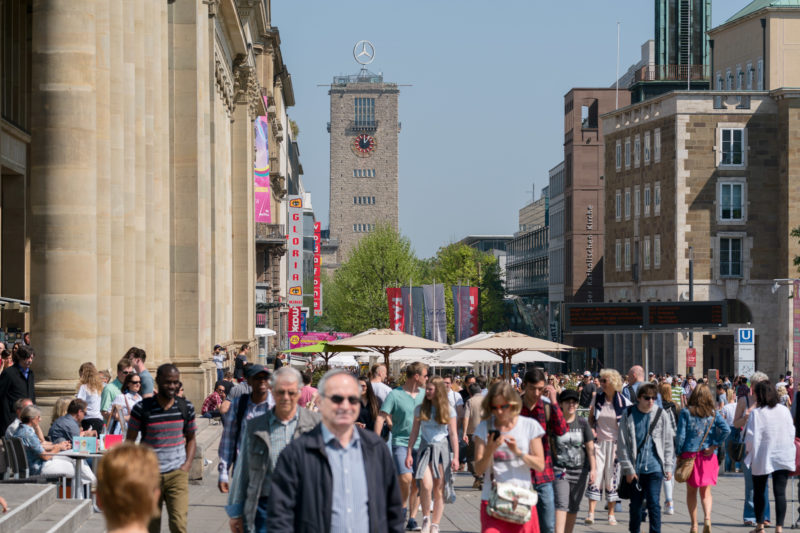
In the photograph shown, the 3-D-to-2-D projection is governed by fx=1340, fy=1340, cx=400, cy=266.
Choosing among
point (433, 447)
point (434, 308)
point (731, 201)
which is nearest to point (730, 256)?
point (731, 201)

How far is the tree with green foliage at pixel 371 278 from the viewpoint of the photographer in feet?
336

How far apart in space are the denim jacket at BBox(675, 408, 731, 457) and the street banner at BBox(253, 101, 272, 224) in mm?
49433

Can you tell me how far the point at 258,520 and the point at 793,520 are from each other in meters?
10.5

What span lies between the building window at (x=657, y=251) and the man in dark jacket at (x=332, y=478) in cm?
7119

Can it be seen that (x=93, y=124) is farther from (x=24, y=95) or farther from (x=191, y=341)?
(x=191, y=341)

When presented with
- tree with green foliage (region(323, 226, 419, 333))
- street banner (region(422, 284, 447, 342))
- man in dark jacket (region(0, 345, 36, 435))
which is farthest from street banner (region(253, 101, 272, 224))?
man in dark jacket (region(0, 345, 36, 435))

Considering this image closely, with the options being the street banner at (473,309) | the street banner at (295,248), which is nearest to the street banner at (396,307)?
the street banner at (473,309)

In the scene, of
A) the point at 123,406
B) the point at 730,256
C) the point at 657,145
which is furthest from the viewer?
the point at 657,145

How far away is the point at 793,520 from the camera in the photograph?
16.9 metres

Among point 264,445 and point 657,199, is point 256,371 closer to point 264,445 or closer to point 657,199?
point 264,445

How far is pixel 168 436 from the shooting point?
10500 mm

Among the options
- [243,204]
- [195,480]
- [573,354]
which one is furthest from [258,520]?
[573,354]

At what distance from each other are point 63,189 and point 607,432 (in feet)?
26.7

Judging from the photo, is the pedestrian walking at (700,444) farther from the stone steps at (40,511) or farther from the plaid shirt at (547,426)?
the stone steps at (40,511)
